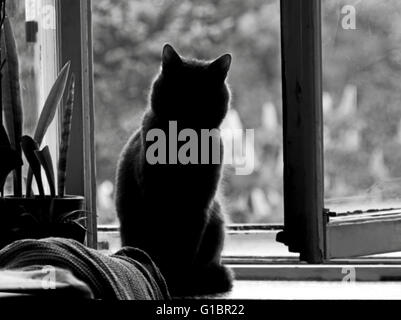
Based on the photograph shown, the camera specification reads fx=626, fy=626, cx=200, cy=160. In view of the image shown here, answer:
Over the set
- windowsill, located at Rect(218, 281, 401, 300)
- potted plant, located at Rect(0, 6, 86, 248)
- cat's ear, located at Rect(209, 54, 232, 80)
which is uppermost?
cat's ear, located at Rect(209, 54, 232, 80)

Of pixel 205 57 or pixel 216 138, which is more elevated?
pixel 205 57

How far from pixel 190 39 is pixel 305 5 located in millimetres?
284

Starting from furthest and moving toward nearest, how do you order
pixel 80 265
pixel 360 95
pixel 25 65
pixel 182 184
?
pixel 25 65 → pixel 360 95 → pixel 182 184 → pixel 80 265

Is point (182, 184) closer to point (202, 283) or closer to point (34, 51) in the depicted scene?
point (202, 283)

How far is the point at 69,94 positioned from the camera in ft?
4.51

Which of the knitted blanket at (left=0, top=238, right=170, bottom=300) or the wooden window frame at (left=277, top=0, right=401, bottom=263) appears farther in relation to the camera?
the wooden window frame at (left=277, top=0, right=401, bottom=263)

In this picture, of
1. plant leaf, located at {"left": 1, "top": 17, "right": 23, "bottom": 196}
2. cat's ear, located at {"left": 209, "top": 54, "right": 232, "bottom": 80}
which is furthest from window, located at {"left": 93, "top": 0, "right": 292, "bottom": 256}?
plant leaf, located at {"left": 1, "top": 17, "right": 23, "bottom": 196}

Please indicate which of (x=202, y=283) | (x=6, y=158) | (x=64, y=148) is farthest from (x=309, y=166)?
(x=6, y=158)

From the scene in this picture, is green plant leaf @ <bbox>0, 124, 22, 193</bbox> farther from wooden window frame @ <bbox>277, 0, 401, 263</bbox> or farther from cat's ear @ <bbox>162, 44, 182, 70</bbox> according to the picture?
wooden window frame @ <bbox>277, 0, 401, 263</bbox>

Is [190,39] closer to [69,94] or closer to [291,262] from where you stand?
[69,94]

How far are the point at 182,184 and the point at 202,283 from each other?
8.6 inches

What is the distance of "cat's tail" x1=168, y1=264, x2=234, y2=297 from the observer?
131 centimetres

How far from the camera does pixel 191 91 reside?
130cm
